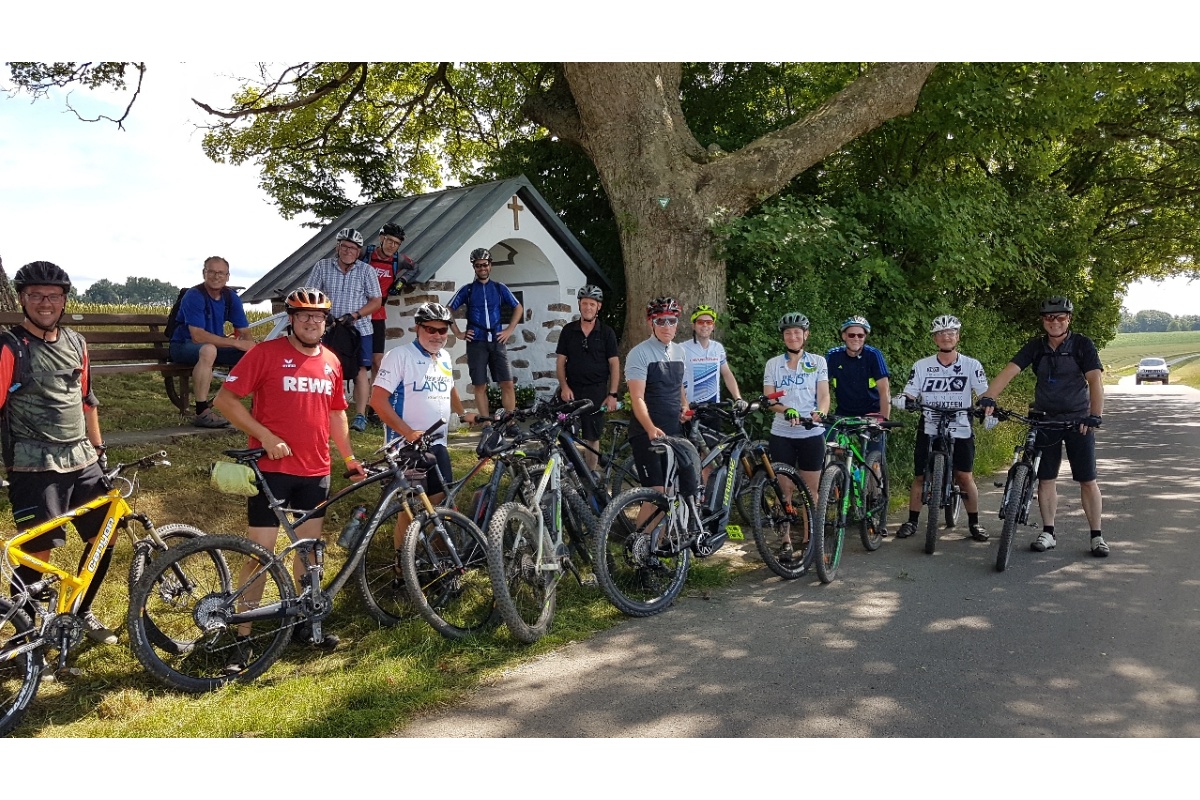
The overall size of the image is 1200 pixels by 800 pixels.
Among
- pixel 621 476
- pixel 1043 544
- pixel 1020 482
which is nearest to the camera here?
pixel 1020 482

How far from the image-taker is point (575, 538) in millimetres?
6035

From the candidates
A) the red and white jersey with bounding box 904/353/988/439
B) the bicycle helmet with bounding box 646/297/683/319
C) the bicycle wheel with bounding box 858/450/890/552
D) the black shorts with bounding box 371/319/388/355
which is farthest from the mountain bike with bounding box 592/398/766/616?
the black shorts with bounding box 371/319/388/355

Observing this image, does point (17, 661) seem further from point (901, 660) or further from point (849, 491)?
point (849, 491)

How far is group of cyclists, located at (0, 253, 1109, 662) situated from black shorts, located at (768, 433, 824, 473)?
1 cm

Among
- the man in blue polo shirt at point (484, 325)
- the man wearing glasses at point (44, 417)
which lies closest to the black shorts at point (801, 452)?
the man in blue polo shirt at point (484, 325)

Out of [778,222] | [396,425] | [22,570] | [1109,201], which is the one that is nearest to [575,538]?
[396,425]

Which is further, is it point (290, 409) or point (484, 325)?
point (484, 325)

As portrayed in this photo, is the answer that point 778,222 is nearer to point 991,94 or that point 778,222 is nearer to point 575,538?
point 991,94

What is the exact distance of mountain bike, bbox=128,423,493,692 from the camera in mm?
4562

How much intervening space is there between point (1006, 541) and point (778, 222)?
5497 mm

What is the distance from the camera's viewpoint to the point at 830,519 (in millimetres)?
7375

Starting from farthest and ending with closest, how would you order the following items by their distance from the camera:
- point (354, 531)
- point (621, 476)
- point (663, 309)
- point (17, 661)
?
point (621, 476) < point (663, 309) < point (354, 531) < point (17, 661)

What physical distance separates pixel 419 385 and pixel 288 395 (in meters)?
1.07

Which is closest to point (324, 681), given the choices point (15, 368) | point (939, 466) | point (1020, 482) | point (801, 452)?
point (15, 368)
